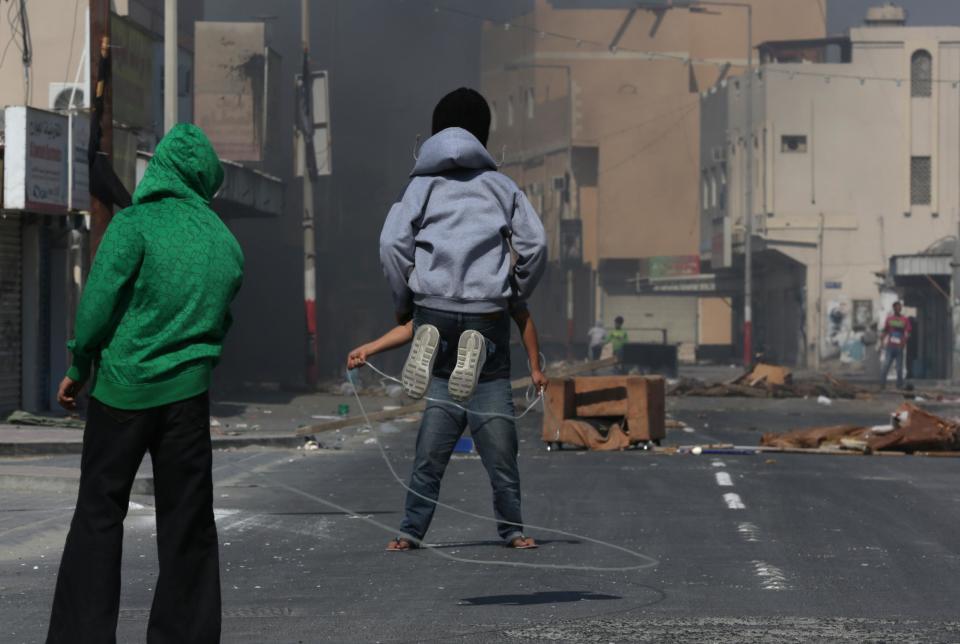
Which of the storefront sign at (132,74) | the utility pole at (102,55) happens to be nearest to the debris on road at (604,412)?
the utility pole at (102,55)

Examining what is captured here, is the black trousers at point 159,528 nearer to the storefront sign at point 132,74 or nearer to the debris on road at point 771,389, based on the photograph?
the storefront sign at point 132,74

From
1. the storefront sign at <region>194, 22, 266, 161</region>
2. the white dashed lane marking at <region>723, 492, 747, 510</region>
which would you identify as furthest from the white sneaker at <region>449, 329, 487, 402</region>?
the storefront sign at <region>194, 22, 266, 161</region>

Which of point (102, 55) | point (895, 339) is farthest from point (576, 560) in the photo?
point (895, 339)

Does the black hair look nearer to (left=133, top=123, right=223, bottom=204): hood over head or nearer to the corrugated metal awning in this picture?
(left=133, top=123, right=223, bottom=204): hood over head

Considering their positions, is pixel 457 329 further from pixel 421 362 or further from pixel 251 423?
pixel 251 423

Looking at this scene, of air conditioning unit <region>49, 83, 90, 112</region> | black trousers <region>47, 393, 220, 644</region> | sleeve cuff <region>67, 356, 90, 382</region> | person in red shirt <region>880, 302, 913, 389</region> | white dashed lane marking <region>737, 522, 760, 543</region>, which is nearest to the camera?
black trousers <region>47, 393, 220, 644</region>

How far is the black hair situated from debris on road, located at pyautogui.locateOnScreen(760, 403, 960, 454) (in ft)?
35.5

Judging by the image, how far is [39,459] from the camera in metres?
17.2

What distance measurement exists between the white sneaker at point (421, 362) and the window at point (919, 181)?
5455 cm

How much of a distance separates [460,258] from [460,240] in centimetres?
8

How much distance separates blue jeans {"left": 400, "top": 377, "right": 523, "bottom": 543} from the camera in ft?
27.6

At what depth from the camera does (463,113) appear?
27.0 feet

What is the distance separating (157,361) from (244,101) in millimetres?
33655

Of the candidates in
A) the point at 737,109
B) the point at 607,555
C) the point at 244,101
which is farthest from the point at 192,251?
the point at 737,109
